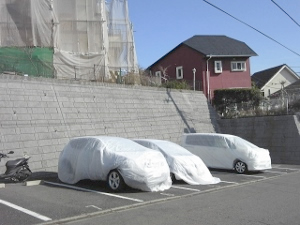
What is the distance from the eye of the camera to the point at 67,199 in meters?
8.80

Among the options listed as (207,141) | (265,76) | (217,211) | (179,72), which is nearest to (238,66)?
(179,72)

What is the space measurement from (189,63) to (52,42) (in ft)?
59.1

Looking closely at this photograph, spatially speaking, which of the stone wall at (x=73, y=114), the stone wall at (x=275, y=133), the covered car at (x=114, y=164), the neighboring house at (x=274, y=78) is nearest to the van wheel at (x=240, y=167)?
the stone wall at (x=73, y=114)

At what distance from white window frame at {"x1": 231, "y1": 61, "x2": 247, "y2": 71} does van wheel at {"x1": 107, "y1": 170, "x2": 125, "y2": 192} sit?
98.3ft

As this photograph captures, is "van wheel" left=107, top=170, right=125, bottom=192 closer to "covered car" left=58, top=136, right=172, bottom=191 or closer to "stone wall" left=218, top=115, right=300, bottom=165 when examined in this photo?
"covered car" left=58, top=136, right=172, bottom=191

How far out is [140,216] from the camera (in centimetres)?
738

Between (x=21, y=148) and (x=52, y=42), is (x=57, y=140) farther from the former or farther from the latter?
(x=52, y=42)

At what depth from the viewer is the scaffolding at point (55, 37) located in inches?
785

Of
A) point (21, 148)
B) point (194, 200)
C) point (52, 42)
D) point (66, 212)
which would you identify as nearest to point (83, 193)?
point (66, 212)

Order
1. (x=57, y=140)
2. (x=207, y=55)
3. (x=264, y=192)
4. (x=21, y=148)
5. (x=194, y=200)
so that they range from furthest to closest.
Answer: (x=207, y=55), (x=57, y=140), (x=21, y=148), (x=264, y=192), (x=194, y=200)

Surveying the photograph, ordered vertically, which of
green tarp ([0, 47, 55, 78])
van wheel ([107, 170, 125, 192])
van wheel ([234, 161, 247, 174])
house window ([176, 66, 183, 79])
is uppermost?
house window ([176, 66, 183, 79])

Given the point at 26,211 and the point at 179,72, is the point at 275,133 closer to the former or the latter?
the point at 179,72

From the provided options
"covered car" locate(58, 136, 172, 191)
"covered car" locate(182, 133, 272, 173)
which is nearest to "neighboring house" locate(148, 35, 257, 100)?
"covered car" locate(182, 133, 272, 173)

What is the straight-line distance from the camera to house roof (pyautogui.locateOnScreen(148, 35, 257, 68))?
37469mm
